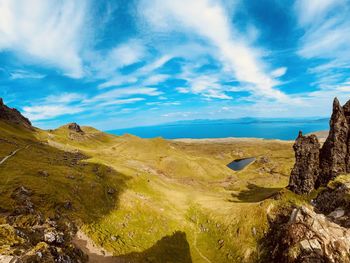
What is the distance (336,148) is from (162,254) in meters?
60.8

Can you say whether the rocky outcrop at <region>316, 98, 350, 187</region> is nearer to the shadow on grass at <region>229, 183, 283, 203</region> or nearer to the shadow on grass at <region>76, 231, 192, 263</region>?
the shadow on grass at <region>229, 183, 283, 203</region>

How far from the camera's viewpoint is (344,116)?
7038 cm

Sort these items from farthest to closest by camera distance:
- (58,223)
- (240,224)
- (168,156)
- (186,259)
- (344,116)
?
(168,156), (344,116), (240,224), (186,259), (58,223)

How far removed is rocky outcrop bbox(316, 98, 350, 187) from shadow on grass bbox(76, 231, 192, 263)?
4650 centimetres

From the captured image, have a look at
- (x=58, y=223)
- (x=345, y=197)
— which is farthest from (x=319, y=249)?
(x=58, y=223)

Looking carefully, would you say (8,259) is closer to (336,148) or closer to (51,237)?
(51,237)

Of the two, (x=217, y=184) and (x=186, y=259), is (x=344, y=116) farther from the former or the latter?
(x=217, y=184)

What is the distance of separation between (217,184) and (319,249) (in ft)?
361

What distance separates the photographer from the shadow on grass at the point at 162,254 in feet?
152

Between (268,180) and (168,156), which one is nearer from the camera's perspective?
(268,180)

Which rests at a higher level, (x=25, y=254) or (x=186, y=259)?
(x=25, y=254)

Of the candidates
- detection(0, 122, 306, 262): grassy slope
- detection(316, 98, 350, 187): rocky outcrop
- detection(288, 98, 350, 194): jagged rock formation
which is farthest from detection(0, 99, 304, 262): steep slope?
detection(316, 98, 350, 187): rocky outcrop

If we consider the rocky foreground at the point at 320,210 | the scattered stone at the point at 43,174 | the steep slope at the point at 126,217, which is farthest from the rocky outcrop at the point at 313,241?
the scattered stone at the point at 43,174

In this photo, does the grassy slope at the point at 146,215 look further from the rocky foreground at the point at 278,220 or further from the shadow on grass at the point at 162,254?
the rocky foreground at the point at 278,220
